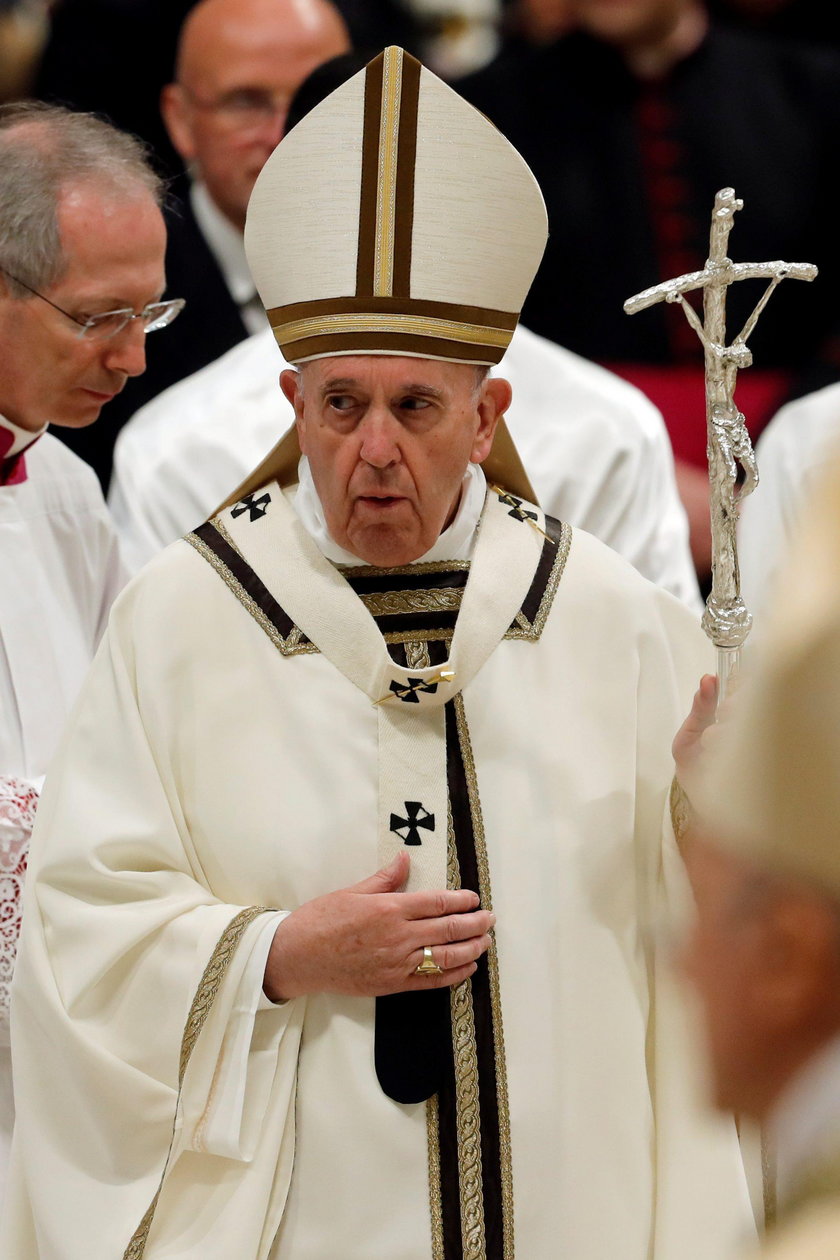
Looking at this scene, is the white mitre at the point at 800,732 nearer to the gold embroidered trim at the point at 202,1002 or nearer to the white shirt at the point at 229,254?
the gold embroidered trim at the point at 202,1002

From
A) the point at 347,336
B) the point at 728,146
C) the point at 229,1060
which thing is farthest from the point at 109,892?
the point at 728,146

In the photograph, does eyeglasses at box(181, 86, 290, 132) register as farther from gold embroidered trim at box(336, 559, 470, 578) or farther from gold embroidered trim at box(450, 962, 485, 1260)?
gold embroidered trim at box(450, 962, 485, 1260)

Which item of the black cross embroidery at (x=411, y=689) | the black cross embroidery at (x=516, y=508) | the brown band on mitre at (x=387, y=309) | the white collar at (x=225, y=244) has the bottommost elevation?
the black cross embroidery at (x=411, y=689)

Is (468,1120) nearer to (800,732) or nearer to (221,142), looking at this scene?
(800,732)

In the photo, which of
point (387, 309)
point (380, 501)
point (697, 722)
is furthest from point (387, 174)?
point (697, 722)

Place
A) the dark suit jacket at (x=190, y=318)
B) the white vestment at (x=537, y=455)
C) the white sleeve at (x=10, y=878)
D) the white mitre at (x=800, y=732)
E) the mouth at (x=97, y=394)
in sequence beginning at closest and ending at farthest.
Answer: the white mitre at (x=800, y=732)
the white sleeve at (x=10, y=878)
the mouth at (x=97, y=394)
the white vestment at (x=537, y=455)
the dark suit jacket at (x=190, y=318)

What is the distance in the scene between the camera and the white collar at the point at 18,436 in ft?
12.8

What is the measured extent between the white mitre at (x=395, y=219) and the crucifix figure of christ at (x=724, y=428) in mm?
284

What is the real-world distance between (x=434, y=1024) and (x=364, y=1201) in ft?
0.97

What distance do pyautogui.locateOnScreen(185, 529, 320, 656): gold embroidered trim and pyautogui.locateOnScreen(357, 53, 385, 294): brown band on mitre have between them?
0.51 meters

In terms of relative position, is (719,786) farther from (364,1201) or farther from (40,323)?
(40,323)

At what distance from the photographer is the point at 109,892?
312 cm

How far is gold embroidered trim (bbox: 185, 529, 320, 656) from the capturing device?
128 inches

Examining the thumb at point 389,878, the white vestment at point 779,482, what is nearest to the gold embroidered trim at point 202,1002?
the thumb at point 389,878
